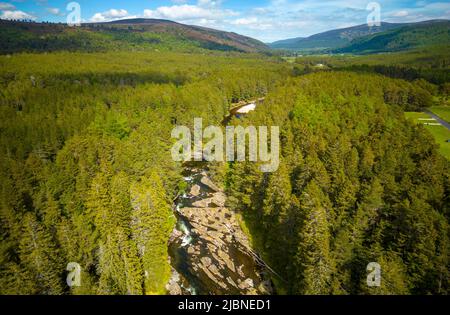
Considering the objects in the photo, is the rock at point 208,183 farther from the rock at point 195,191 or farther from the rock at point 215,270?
the rock at point 215,270

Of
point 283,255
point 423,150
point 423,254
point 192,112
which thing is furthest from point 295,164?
point 192,112

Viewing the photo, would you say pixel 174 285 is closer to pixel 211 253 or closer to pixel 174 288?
pixel 174 288


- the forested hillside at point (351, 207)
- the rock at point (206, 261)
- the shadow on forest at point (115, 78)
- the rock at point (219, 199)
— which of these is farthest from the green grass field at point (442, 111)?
the shadow on forest at point (115, 78)

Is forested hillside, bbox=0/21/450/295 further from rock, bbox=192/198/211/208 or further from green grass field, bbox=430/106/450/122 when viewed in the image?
green grass field, bbox=430/106/450/122

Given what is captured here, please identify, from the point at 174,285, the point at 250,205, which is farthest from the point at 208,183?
the point at 174,285

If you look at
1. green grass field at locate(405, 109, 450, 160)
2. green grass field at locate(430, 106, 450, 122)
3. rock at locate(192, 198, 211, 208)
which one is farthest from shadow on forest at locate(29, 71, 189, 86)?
A: green grass field at locate(430, 106, 450, 122)

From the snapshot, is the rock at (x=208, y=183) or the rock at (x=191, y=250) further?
the rock at (x=208, y=183)
